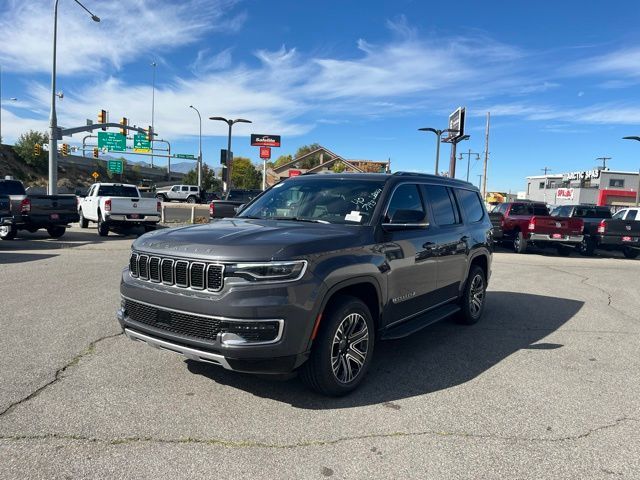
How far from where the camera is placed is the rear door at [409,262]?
14.4 ft

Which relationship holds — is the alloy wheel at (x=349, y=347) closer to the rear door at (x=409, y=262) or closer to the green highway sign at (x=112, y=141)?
the rear door at (x=409, y=262)

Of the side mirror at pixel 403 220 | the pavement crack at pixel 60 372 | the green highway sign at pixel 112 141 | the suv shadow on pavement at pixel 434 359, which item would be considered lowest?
the pavement crack at pixel 60 372

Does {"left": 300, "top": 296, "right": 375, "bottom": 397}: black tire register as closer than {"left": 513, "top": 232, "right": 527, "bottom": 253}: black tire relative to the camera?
Yes

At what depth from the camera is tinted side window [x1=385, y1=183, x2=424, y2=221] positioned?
4576mm

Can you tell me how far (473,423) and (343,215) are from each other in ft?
6.60

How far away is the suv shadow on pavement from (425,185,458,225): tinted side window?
1.39 metres

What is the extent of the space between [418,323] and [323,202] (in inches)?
60.0

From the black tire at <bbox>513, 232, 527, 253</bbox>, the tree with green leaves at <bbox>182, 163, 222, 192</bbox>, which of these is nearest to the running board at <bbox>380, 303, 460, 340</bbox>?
the black tire at <bbox>513, 232, 527, 253</bbox>

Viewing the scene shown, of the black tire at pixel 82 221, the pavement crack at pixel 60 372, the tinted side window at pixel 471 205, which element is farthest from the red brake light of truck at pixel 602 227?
the black tire at pixel 82 221

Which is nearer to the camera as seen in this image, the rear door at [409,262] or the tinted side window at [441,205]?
the rear door at [409,262]

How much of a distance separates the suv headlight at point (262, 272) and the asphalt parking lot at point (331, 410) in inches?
40.9

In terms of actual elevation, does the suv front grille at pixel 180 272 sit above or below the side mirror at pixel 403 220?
below

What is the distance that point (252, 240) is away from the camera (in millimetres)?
3494

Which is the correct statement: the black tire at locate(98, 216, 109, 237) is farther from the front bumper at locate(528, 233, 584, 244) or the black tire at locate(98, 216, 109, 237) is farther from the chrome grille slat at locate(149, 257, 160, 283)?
the front bumper at locate(528, 233, 584, 244)
